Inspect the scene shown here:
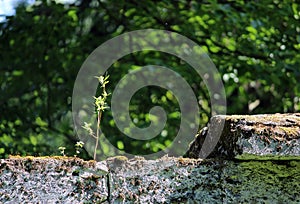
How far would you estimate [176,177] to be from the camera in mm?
1630

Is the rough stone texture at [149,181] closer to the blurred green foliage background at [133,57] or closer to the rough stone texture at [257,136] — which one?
the rough stone texture at [257,136]

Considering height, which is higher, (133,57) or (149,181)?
(149,181)

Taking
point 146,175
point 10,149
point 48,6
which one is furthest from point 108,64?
point 146,175

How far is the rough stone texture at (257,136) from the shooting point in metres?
1.61

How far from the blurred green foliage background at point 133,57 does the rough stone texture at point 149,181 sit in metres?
5.02

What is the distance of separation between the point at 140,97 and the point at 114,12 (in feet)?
3.84

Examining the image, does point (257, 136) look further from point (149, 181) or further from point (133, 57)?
point (133, 57)

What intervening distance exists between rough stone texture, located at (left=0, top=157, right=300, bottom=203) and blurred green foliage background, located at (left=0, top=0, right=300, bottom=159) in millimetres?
5021

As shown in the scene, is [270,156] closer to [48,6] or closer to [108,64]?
[108,64]

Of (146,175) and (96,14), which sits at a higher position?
(146,175)

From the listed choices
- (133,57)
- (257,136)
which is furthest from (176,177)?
(133,57)

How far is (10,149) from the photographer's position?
6316 mm

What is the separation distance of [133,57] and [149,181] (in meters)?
6.07

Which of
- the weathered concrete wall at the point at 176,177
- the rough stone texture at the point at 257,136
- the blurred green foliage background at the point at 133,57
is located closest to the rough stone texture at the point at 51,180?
the weathered concrete wall at the point at 176,177
